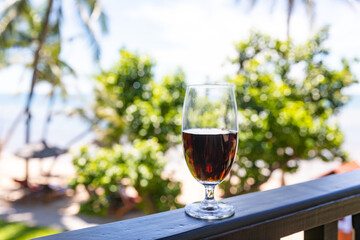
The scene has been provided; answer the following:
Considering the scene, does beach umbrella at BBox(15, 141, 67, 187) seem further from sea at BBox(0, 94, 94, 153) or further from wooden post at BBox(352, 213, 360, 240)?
wooden post at BBox(352, 213, 360, 240)

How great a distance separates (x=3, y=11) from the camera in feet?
29.2

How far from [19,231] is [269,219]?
678 cm

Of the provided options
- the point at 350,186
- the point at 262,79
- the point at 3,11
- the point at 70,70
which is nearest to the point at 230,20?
the point at 70,70

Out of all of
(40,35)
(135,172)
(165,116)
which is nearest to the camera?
(135,172)

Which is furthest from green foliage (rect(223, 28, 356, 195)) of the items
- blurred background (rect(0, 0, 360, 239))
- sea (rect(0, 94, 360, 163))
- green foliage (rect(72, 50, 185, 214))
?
sea (rect(0, 94, 360, 163))

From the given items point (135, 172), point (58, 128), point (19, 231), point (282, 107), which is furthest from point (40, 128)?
point (282, 107)

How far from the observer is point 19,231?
628 centimetres

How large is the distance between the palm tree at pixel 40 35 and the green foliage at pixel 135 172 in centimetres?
398

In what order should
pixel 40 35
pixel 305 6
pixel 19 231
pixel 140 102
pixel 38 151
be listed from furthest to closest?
pixel 40 35 < pixel 305 6 < pixel 38 151 < pixel 19 231 < pixel 140 102

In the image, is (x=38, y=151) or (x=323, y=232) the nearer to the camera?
(x=323, y=232)

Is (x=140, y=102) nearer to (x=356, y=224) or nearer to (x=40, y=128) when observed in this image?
(x=356, y=224)

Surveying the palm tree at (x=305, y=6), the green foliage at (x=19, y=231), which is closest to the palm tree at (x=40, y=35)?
the green foliage at (x=19, y=231)

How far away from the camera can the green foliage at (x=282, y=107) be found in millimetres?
5422

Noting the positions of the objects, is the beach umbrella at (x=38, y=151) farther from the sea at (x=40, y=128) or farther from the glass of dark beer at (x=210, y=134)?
the glass of dark beer at (x=210, y=134)
